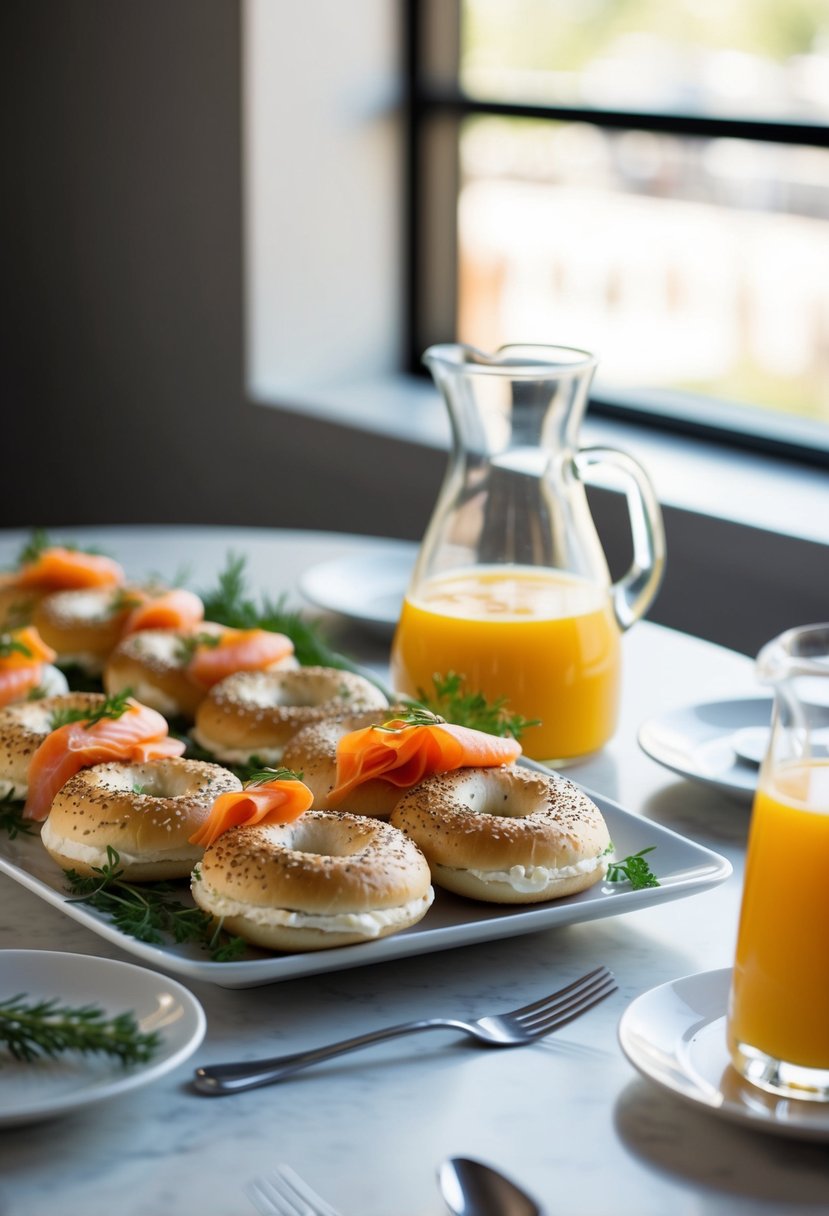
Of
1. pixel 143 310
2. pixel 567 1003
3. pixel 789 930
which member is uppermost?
pixel 143 310

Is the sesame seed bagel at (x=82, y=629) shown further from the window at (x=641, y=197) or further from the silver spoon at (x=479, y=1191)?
the window at (x=641, y=197)

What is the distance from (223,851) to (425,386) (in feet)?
8.73

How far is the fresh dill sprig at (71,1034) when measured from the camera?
82 centimetres

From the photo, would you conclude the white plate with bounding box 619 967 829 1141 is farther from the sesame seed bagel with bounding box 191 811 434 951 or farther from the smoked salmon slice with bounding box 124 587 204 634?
the smoked salmon slice with bounding box 124 587 204 634

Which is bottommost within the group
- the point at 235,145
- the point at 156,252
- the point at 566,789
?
the point at 566,789

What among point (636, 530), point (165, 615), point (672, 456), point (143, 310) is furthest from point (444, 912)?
point (143, 310)

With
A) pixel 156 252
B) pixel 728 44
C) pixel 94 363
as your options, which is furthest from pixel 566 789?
pixel 94 363

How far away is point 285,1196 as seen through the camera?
752mm

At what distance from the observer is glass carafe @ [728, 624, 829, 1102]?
0.80 meters

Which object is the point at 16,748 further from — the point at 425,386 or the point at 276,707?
the point at 425,386

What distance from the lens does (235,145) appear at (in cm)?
332

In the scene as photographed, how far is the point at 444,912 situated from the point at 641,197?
2.42 m

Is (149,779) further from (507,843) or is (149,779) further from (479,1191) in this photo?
(479,1191)

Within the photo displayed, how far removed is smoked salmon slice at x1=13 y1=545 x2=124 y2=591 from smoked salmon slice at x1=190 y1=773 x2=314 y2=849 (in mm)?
773
